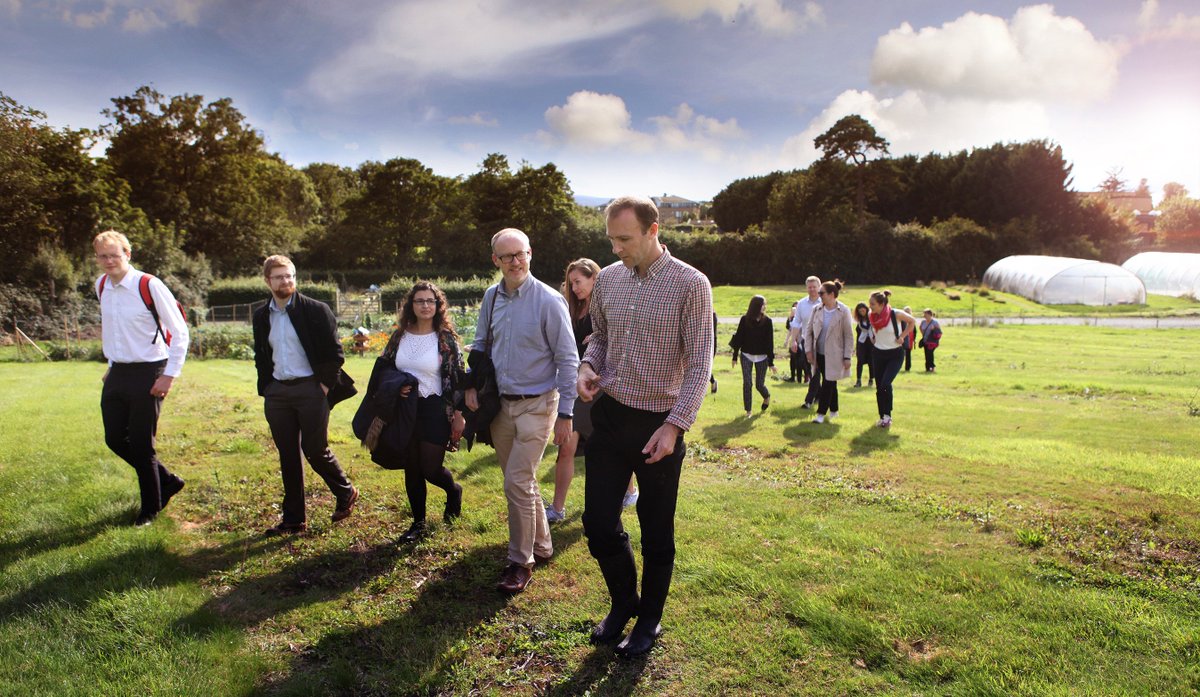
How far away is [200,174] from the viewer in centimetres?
4616

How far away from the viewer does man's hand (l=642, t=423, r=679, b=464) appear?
116 inches

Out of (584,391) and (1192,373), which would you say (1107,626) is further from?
(1192,373)

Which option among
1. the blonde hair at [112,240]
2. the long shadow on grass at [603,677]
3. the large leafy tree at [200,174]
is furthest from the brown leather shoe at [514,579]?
the large leafy tree at [200,174]

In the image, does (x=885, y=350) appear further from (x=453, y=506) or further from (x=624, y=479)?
(x=624, y=479)

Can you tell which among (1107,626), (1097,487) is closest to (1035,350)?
(1097,487)

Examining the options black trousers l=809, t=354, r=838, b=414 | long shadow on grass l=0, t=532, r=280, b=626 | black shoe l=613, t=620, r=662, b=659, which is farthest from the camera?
black trousers l=809, t=354, r=838, b=414

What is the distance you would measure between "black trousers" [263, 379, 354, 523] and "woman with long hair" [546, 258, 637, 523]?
67.8 inches

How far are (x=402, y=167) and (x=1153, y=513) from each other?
55765mm

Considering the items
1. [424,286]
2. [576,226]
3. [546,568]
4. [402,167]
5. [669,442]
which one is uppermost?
[402,167]

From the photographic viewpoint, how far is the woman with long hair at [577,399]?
508cm

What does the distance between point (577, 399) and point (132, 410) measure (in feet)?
10.5

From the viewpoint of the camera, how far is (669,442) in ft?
9.64

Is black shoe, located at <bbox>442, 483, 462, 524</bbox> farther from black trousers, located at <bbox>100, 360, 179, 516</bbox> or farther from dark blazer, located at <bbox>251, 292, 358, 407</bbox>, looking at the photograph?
black trousers, located at <bbox>100, 360, 179, 516</bbox>

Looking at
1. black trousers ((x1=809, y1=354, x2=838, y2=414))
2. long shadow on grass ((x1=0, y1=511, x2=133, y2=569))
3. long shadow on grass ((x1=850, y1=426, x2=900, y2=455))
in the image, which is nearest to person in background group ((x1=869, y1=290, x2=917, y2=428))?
long shadow on grass ((x1=850, y1=426, x2=900, y2=455))
